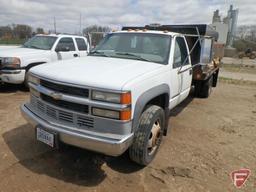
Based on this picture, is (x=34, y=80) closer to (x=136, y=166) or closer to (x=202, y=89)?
(x=136, y=166)

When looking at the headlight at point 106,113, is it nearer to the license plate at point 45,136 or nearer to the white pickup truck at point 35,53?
the license plate at point 45,136

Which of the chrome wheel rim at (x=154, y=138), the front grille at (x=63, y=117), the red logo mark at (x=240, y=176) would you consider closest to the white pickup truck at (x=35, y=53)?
the front grille at (x=63, y=117)

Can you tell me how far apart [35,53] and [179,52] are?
4.71 m

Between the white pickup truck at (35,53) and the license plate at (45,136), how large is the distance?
4.35 m

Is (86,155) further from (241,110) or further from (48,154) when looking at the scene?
(241,110)

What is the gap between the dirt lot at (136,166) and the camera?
310 centimetres

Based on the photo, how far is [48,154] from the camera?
372 centimetres

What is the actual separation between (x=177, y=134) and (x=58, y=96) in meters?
2.68

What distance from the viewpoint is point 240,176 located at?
347 centimetres

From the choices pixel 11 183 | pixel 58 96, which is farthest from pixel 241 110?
pixel 11 183

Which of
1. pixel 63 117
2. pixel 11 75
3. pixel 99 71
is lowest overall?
pixel 11 75

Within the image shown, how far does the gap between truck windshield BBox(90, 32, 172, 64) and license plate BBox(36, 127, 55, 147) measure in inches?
70.8

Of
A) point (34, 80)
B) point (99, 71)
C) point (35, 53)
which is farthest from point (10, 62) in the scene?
point (99, 71)

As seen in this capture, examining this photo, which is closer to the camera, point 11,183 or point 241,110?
point 11,183
